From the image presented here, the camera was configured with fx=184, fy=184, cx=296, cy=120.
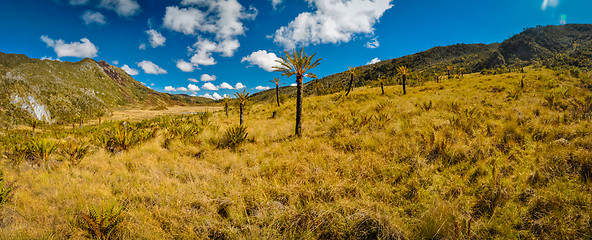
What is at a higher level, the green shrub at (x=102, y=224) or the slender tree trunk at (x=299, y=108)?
the slender tree trunk at (x=299, y=108)

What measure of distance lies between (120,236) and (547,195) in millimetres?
7177

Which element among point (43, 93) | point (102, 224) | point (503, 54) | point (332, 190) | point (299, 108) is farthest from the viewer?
point (503, 54)

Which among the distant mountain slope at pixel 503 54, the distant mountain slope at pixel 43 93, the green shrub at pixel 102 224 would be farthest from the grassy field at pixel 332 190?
the distant mountain slope at pixel 503 54

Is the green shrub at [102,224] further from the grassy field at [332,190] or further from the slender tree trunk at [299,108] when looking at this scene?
the slender tree trunk at [299,108]

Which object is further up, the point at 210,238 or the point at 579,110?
the point at 579,110

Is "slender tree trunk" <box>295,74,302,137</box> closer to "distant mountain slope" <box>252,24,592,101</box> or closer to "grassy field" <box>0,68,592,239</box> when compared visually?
"grassy field" <box>0,68,592,239</box>

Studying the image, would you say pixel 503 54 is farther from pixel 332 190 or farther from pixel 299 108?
pixel 332 190

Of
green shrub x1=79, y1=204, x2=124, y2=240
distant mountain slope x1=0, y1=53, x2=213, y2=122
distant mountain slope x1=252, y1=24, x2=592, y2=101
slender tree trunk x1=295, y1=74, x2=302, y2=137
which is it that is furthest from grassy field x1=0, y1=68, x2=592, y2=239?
distant mountain slope x1=252, y1=24, x2=592, y2=101

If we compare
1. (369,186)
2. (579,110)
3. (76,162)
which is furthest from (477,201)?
(76,162)

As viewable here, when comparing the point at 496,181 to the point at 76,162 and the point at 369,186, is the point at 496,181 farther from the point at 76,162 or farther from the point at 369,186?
the point at 76,162

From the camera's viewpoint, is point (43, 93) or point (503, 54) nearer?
point (43, 93)

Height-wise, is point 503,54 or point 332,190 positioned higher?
point 503,54

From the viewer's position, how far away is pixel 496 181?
3771mm

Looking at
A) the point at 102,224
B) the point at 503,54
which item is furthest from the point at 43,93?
the point at 503,54
